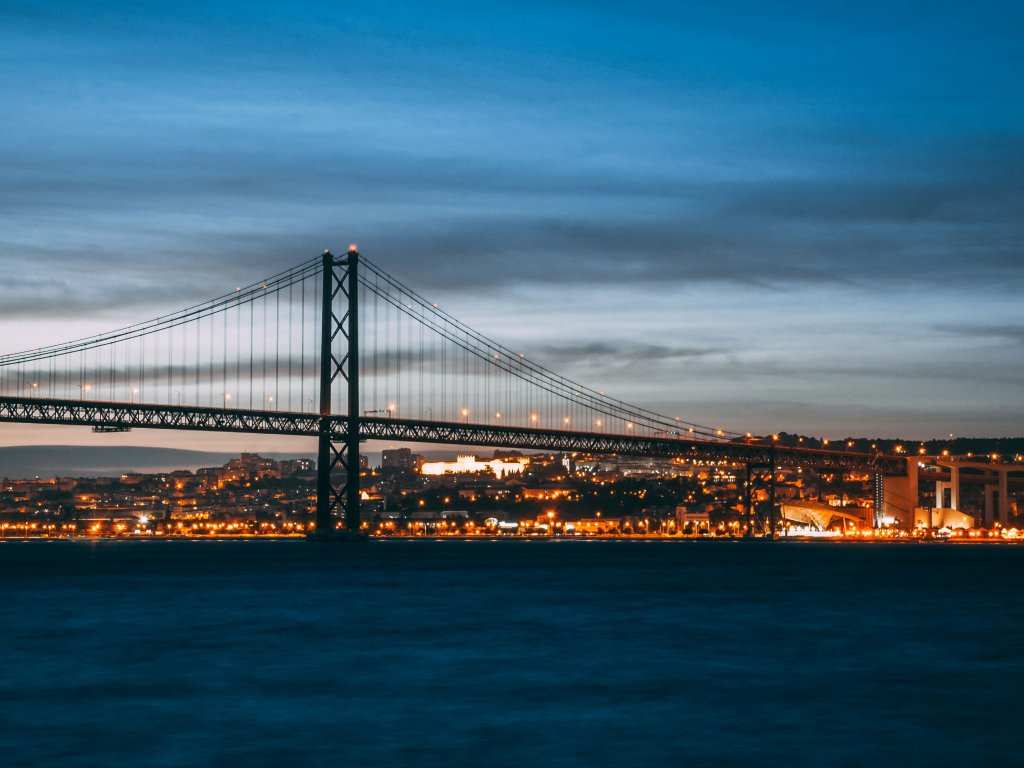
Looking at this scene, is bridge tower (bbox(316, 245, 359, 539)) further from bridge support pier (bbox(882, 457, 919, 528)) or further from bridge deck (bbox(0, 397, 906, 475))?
bridge support pier (bbox(882, 457, 919, 528))

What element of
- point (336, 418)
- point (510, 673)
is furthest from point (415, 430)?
point (510, 673)

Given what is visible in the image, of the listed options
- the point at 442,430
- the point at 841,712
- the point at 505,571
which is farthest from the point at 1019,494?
the point at 841,712

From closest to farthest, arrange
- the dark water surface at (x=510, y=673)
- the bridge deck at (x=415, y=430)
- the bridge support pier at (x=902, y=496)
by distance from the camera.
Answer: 1. the dark water surface at (x=510, y=673)
2. the bridge deck at (x=415, y=430)
3. the bridge support pier at (x=902, y=496)

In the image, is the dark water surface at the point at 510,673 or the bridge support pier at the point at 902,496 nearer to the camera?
the dark water surface at the point at 510,673

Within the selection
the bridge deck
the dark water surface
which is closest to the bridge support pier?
the bridge deck

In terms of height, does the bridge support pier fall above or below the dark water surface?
above

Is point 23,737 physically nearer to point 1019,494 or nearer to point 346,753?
point 346,753

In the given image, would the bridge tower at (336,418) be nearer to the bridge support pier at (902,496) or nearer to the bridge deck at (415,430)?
the bridge deck at (415,430)

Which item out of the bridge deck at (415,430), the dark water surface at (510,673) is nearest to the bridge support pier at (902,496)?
the bridge deck at (415,430)
